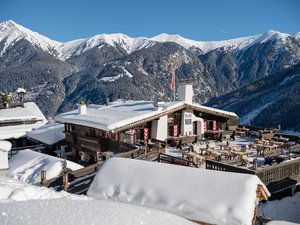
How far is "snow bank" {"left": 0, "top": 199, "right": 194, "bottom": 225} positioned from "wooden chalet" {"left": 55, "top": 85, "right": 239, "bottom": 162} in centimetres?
1221

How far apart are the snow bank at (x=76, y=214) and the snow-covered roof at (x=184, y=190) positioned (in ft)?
6.54

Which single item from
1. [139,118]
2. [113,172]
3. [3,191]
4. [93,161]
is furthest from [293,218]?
[93,161]

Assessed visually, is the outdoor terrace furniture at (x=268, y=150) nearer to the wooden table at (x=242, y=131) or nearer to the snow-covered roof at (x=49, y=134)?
the wooden table at (x=242, y=131)

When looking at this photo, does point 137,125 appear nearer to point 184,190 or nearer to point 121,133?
point 121,133

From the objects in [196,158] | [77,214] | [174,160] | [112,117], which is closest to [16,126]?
[112,117]

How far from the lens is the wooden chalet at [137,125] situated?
20.3 meters

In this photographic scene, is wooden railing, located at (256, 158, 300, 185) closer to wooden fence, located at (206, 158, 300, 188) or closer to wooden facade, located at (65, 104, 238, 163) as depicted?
wooden fence, located at (206, 158, 300, 188)

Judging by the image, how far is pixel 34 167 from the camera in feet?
58.7

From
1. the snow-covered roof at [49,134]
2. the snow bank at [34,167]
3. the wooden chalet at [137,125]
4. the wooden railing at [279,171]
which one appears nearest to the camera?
the wooden railing at [279,171]

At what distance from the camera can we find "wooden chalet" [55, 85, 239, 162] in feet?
66.6

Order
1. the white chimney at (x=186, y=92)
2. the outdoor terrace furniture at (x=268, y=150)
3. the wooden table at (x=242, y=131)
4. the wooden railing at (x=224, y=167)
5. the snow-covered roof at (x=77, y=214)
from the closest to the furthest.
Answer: the snow-covered roof at (x=77, y=214) < the wooden railing at (x=224, y=167) < the outdoor terrace furniture at (x=268, y=150) < the white chimney at (x=186, y=92) < the wooden table at (x=242, y=131)

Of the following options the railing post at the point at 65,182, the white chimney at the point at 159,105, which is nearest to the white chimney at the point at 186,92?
the white chimney at the point at 159,105

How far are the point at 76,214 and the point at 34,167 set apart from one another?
12.7m

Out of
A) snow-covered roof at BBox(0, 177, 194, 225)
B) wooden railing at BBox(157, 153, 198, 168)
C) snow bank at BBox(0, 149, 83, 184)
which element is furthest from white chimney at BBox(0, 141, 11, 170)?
snow-covered roof at BBox(0, 177, 194, 225)
